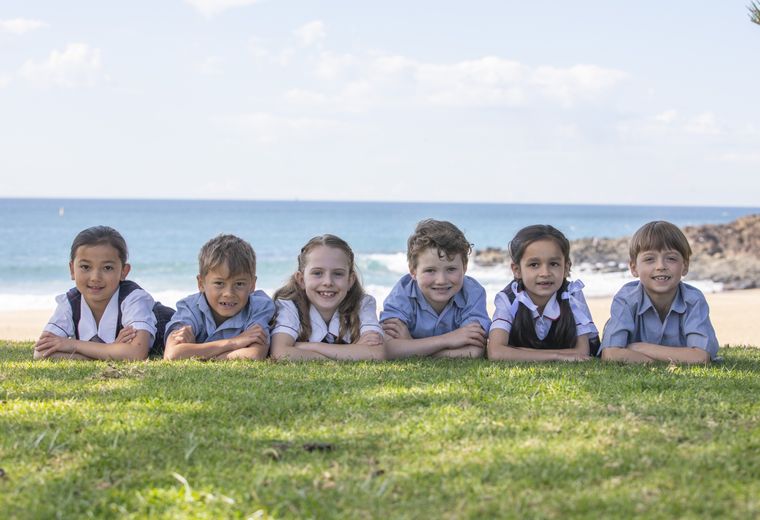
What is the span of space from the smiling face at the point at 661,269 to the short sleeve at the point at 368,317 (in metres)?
2.44

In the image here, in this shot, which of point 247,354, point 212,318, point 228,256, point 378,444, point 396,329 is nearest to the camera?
point 378,444

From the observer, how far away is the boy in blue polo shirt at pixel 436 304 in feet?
26.1

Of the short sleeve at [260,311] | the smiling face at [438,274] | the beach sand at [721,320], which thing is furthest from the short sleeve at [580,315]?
the beach sand at [721,320]

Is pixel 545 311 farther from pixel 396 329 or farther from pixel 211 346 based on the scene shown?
pixel 211 346

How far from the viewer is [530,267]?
7.84 meters

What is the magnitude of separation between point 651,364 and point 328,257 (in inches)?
118

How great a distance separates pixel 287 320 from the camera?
781cm

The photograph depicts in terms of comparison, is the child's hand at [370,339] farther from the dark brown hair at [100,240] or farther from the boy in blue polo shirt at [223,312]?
the dark brown hair at [100,240]

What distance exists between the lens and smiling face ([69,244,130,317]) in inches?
307

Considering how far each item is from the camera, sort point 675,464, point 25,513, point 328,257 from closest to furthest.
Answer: point 25,513, point 675,464, point 328,257

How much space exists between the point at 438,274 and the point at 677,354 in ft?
7.31

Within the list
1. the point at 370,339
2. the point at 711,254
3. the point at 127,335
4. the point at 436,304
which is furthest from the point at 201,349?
the point at 711,254

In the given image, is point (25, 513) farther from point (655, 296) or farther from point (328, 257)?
point (655, 296)

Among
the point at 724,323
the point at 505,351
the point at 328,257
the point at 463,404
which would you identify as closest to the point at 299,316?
the point at 328,257
